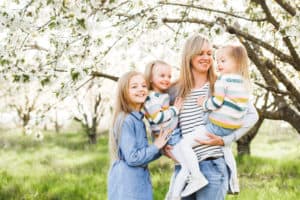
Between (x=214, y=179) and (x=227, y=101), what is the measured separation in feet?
1.62

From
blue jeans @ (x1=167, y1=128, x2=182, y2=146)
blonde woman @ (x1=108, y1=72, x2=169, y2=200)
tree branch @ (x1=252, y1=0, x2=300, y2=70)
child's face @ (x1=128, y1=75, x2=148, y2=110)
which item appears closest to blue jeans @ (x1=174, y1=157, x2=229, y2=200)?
blue jeans @ (x1=167, y1=128, x2=182, y2=146)

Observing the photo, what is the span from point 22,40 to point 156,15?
1.61 m

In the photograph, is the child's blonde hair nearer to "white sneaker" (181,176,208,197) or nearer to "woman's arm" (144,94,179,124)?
"woman's arm" (144,94,179,124)

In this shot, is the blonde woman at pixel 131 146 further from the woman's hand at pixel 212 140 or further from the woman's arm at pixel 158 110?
the woman's hand at pixel 212 140

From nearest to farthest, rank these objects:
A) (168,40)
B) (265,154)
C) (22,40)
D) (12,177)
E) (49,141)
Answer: (22,40) → (168,40) → (12,177) → (265,154) → (49,141)

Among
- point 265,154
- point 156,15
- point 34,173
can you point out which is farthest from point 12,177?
point 265,154

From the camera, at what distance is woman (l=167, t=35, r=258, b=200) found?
12.2ft

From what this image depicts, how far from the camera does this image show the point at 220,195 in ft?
12.3

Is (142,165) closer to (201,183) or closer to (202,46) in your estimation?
(201,183)

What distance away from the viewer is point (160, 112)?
3.74 meters

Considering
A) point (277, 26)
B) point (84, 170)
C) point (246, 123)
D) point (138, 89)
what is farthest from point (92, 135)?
point (246, 123)

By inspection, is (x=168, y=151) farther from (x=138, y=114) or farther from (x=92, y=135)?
(x=92, y=135)

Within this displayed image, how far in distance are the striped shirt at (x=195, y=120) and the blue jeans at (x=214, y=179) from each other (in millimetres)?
50

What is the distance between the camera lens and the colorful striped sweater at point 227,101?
367 centimetres
